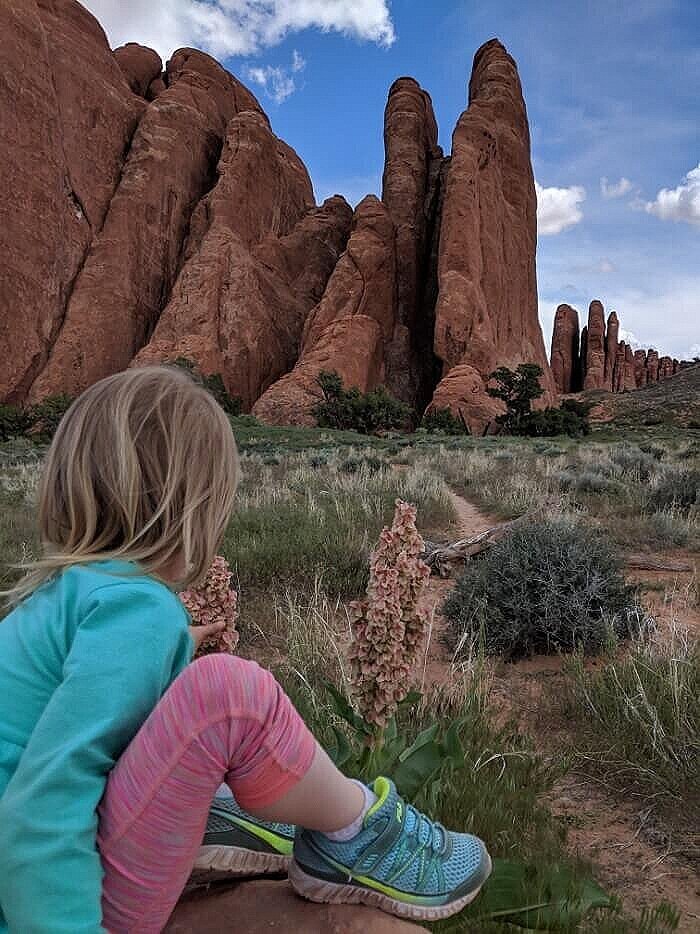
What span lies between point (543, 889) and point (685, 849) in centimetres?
83

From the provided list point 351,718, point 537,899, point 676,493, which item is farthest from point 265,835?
point 676,493

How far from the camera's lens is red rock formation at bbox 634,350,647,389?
88.3m

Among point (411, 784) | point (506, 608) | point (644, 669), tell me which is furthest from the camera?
point (506, 608)

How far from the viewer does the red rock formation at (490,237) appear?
3750cm

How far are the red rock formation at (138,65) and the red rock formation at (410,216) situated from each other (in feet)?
58.3

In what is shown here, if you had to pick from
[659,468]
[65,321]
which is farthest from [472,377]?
[659,468]

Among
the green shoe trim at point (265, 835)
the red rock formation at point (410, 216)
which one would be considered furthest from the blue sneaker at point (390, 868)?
the red rock formation at point (410, 216)

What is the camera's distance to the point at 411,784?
5.68 ft

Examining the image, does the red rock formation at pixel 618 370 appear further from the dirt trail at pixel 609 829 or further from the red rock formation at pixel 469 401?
the dirt trail at pixel 609 829

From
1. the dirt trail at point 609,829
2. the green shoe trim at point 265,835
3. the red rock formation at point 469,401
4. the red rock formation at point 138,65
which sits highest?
the red rock formation at point 138,65

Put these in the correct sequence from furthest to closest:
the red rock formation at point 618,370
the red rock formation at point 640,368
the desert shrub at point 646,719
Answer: the red rock formation at point 640,368 < the red rock formation at point 618,370 < the desert shrub at point 646,719

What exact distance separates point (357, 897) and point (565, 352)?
86.7m

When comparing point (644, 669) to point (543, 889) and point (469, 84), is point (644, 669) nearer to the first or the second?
point (543, 889)

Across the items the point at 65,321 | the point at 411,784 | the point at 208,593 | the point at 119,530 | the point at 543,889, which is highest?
the point at 65,321
